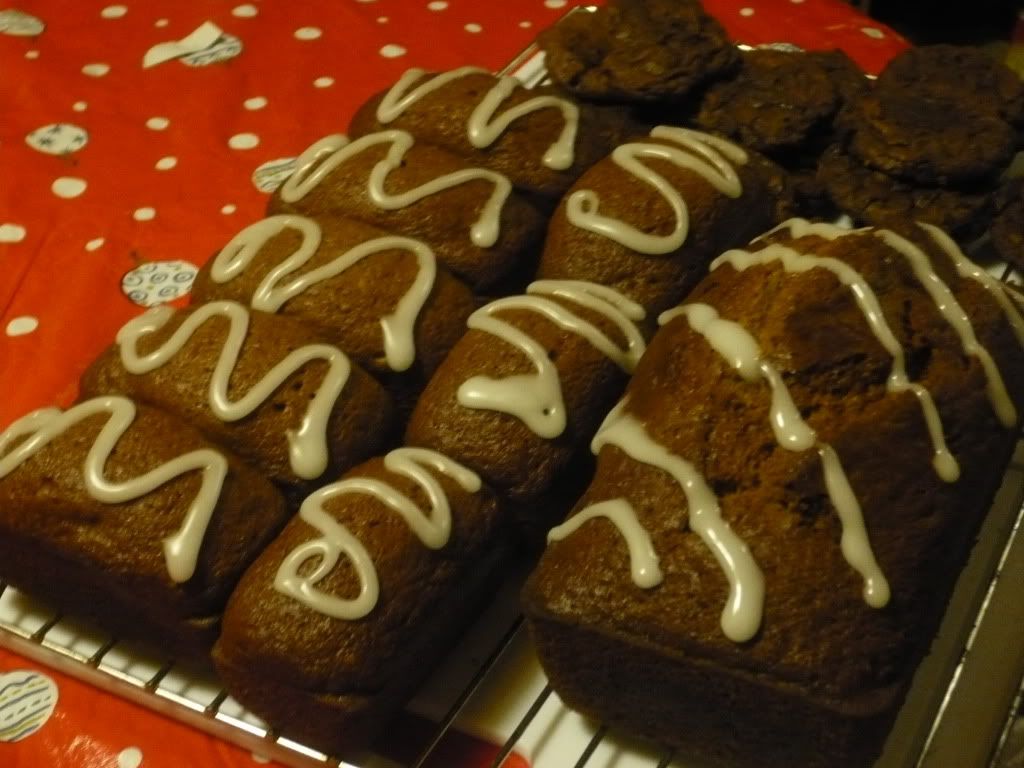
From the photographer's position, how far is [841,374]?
116 centimetres

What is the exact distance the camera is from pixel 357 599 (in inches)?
46.8

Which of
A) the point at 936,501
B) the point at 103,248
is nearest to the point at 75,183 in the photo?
the point at 103,248

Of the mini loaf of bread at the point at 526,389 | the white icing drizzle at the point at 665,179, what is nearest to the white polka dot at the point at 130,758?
the mini loaf of bread at the point at 526,389

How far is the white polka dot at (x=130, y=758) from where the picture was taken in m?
1.33

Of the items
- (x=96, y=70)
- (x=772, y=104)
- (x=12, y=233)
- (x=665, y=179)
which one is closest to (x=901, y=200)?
(x=772, y=104)

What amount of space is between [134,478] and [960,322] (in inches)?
40.1

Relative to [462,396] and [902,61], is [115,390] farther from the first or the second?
[902,61]

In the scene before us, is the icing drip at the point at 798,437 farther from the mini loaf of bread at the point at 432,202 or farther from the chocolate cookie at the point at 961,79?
the chocolate cookie at the point at 961,79

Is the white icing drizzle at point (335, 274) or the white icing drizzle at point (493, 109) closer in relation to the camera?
the white icing drizzle at point (335, 274)

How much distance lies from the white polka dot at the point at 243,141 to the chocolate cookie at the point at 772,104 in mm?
1024

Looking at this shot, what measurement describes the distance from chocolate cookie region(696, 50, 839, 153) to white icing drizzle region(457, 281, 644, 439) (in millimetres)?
541

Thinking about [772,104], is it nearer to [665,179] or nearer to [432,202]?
[665,179]

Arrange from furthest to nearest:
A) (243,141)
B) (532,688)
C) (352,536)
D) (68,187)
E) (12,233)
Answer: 1. (243,141)
2. (68,187)
3. (12,233)
4. (532,688)
5. (352,536)

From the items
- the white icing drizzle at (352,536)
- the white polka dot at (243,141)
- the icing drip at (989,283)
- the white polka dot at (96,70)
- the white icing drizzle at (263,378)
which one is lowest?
the white polka dot at (243,141)
